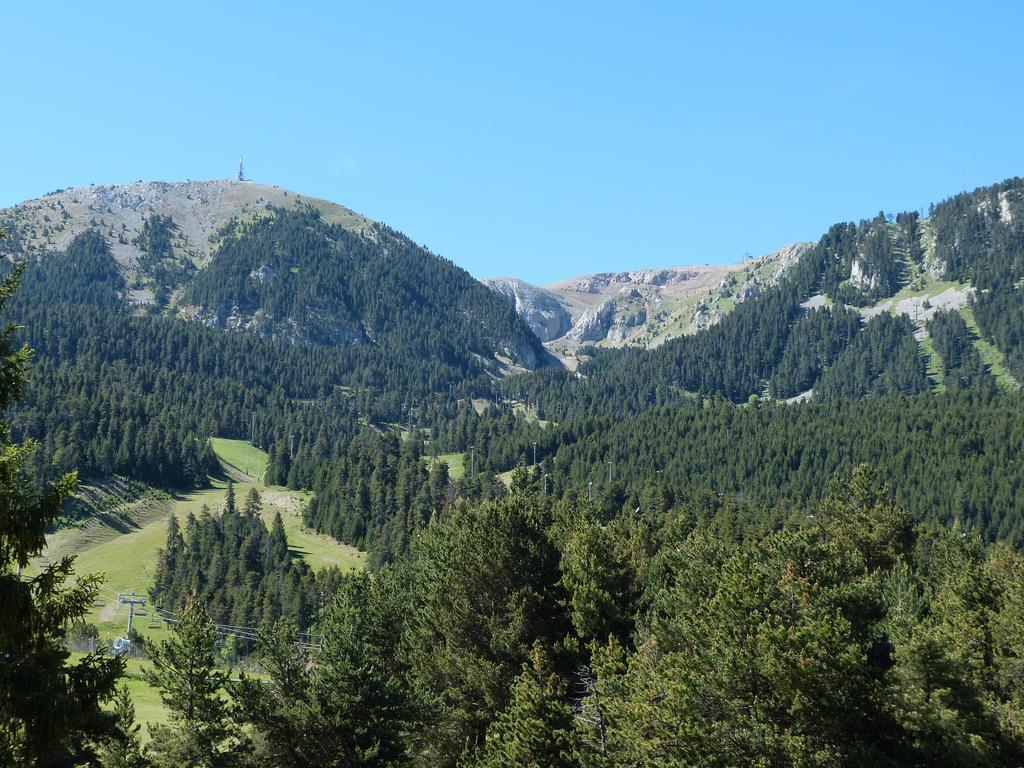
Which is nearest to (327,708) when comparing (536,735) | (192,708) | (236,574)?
(192,708)

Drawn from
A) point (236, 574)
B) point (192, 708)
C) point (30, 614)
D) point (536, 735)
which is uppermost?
point (30, 614)

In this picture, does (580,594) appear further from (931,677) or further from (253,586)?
(253,586)

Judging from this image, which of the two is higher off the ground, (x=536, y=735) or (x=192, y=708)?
(x=192, y=708)

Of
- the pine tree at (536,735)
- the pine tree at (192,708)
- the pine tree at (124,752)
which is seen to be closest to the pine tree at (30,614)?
the pine tree at (124,752)

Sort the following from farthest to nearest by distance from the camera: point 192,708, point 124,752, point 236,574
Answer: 1. point 236,574
2. point 192,708
3. point 124,752

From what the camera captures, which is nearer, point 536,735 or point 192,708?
point 192,708

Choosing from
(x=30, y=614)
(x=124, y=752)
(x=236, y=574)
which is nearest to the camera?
(x=30, y=614)

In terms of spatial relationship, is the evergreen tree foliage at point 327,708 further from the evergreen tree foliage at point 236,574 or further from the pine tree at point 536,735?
the evergreen tree foliage at point 236,574

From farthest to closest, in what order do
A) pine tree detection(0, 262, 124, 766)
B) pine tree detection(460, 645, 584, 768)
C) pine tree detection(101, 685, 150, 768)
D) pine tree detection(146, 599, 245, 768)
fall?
pine tree detection(460, 645, 584, 768) < pine tree detection(146, 599, 245, 768) < pine tree detection(101, 685, 150, 768) < pine tree detection(0, 262, 124, 766)

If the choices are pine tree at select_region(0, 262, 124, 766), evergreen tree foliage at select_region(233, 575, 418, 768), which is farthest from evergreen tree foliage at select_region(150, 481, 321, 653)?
pine tree at select_region(0, 262, 124, 766)

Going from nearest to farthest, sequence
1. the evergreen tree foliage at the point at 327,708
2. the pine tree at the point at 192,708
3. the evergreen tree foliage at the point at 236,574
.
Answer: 1. the pine tree at the point at 192,708
2. the evergreen tree foliage at the point at 327,708
3. the evergreen tree foliage at the point at 236,574

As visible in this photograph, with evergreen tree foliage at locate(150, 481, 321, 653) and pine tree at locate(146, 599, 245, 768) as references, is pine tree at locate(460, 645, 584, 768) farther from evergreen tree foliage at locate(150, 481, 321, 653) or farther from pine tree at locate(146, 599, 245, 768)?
evergreen tree foliage at locate(150, 481, 321, 653)

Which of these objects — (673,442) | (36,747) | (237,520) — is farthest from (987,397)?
(36,747)

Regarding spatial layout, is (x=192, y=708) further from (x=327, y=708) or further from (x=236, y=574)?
(x=236, y=574)
